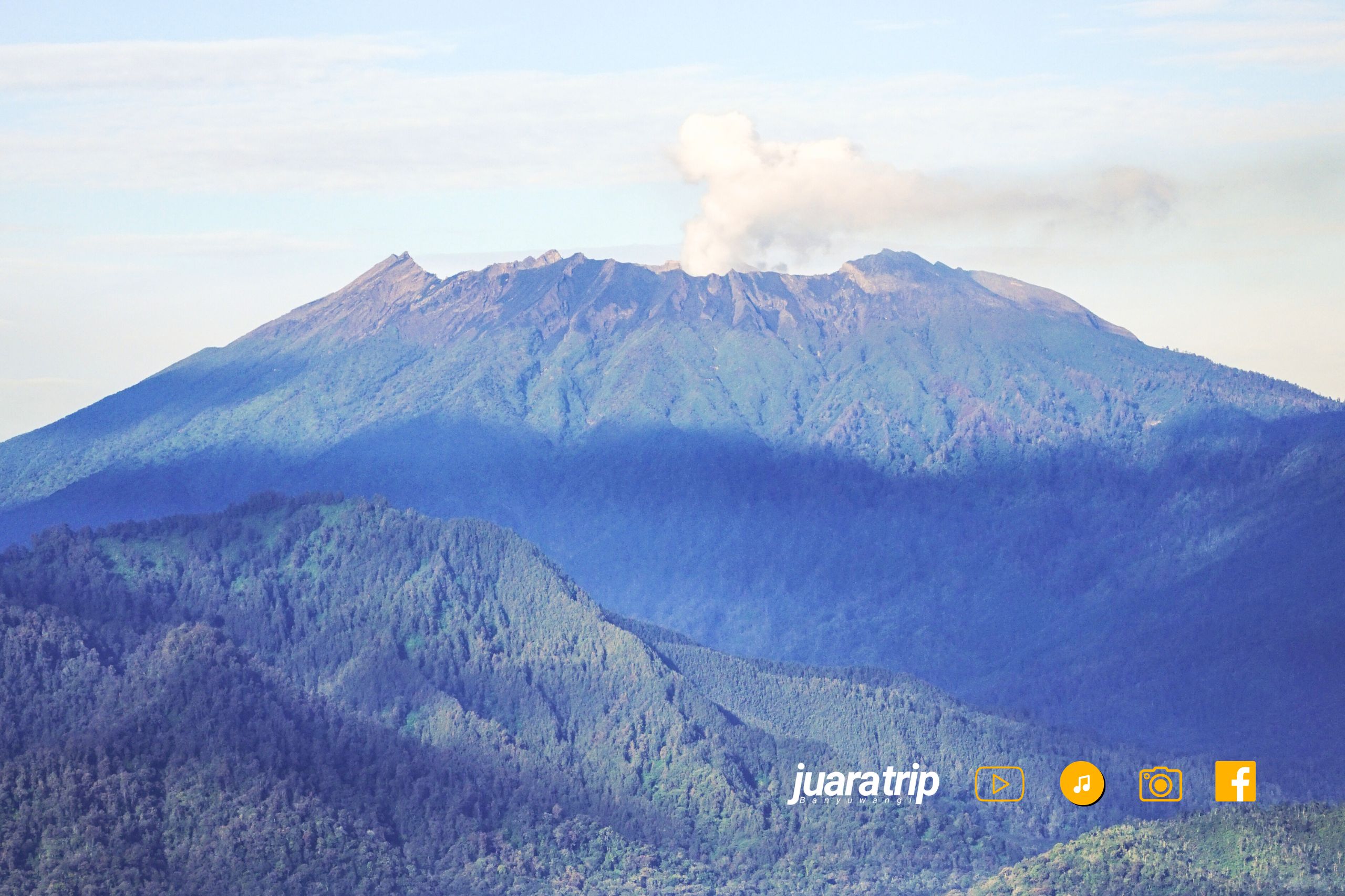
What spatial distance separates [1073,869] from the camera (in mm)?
196125

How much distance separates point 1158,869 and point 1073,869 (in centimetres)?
577

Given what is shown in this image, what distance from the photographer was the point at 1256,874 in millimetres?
193125

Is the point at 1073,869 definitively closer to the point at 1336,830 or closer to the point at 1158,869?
the point at 1158,869

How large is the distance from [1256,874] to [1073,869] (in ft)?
39.0

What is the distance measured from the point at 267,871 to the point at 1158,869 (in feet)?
194

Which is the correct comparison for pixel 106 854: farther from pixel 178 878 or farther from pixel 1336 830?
pixel 1336 830

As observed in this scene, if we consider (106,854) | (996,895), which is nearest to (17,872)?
(106,854)

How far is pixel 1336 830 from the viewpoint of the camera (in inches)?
7751

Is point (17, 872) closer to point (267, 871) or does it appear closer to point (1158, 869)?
point (267, 871)

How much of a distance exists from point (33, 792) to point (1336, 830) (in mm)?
86319

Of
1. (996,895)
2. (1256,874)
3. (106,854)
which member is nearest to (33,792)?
(106,854)

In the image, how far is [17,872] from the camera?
19000cm

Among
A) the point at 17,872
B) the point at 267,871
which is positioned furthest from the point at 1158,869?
the point at 17,872

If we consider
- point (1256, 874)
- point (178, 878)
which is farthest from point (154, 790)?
point (1256, 874)
